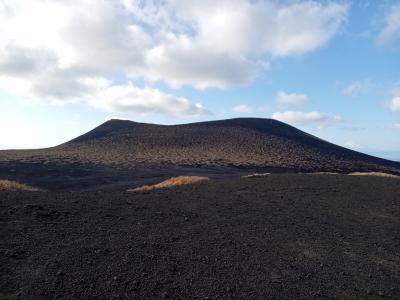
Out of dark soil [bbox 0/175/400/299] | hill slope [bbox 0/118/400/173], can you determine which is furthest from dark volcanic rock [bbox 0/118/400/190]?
dark soil [bbox 0/175/400/299]

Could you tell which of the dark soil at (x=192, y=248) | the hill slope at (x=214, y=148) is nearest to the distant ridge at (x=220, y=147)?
the hill slope at (x=214, y=148)

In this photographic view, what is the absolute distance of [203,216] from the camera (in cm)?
1213

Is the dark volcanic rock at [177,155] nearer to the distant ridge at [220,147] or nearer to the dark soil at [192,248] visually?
the distant ridge at [220,147]

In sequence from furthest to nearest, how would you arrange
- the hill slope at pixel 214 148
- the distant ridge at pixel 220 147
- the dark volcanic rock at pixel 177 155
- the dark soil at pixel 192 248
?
the distant ridge at pixel 220 147, the hill slope at pixel 214 148, the dark volcanic rock at pixel 177 155, the dark soil at pixel 192 248

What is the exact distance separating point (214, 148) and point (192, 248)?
64006mm

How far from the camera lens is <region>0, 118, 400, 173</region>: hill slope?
56.1 metres

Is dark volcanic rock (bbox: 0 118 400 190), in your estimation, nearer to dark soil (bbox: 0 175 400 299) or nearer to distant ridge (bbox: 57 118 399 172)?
distant ridge (bbox: 57 118 399 172)

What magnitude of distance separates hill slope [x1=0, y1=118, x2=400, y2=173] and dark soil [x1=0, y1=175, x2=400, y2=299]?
112 ft

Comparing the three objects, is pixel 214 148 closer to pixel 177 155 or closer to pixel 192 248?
pixel 177 155

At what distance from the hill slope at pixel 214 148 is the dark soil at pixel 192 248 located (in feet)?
112

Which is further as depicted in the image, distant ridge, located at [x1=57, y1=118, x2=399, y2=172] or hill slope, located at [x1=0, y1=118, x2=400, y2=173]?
distant ridge, located at [x1=57, y1=118, x2=399, y2=172]

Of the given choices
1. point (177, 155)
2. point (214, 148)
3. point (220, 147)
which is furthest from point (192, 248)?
point (220, 147)

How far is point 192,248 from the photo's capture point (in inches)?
351

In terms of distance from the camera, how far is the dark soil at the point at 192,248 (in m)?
7.00
